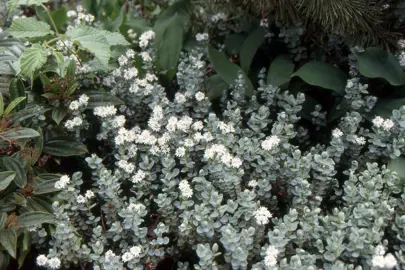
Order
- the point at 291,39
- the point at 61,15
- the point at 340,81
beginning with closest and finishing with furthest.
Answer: the point at 340,81
the point at 291,39
the point at 61,15

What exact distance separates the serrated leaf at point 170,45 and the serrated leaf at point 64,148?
0.52 meters

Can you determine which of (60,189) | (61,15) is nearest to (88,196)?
(60,189)

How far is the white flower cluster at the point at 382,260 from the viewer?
1143 mm

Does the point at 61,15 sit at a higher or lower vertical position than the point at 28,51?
lower

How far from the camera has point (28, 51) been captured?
1.59 meters

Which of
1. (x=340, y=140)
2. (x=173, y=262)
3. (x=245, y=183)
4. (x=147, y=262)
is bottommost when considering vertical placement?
(x=173, y=262)

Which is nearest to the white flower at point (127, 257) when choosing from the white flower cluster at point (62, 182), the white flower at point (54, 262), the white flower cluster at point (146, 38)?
the white flower at point (54, 262)

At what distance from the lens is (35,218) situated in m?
1.45

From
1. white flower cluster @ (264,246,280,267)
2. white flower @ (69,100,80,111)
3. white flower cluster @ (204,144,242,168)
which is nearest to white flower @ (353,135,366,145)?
white flower cluster @ (204,144,242,168)

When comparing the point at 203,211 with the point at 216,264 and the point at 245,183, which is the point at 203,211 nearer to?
the point at 216,264

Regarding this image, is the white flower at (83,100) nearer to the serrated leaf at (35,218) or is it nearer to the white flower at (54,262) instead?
the serrated leaf at (35,218)

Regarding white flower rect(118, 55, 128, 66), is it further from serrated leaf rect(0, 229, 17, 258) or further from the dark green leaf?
serrated leaf rect(0, 229, 17, 258)

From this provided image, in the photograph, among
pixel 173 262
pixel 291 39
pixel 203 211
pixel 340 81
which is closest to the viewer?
pixel 203 211

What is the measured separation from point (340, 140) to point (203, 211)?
45 cm
